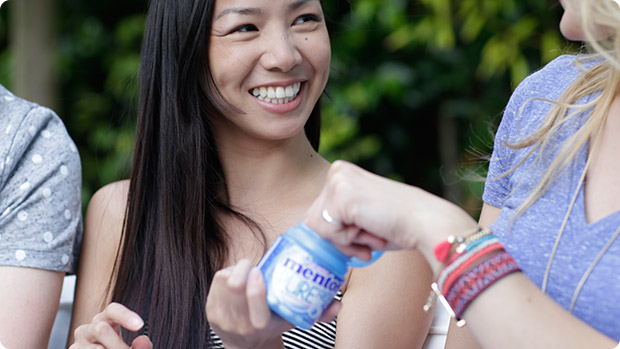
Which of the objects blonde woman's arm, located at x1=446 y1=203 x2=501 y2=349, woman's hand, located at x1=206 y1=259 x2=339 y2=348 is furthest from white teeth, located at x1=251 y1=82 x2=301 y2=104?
woman's hand, located at x1=206 y1=259 x2=339 y2=348

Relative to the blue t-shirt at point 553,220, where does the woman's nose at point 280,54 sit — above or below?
above

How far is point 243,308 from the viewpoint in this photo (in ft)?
3.94

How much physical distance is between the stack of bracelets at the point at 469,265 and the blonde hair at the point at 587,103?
276mm

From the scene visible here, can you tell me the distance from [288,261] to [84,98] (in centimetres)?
351

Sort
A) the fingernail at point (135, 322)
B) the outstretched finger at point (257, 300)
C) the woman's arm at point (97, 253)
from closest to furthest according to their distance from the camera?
the outstretched finger at point (257, 300), the fingernail at point (135, 322), the woman's arm at point (97, 253)

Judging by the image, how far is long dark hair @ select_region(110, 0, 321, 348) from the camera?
5.83 feet

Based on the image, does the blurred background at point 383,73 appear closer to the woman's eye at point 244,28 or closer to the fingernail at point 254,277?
the woman's eye at point 244,28

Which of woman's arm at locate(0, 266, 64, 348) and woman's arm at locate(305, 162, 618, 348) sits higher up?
woman's arm at locate(305, 162, 618, 348)

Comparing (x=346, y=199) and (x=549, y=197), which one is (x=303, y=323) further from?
(x=549, y=197)

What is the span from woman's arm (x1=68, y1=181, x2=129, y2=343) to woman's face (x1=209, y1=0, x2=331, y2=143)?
39 cm

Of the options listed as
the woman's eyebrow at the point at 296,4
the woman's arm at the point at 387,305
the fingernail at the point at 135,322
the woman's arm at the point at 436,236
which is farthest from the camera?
the woman's eyebrow at the point at 296,4

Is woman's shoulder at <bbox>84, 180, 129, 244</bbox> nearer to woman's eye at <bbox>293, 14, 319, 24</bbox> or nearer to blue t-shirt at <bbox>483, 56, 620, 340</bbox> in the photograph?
woman's eye at <bbox>293, 14, 319, 24</bbox>

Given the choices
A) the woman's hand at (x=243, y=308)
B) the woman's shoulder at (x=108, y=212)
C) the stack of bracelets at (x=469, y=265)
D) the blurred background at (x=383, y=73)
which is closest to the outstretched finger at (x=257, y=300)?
the woman's hand at (x=243, y=308)

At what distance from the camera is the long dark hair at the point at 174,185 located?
5.83 feet
